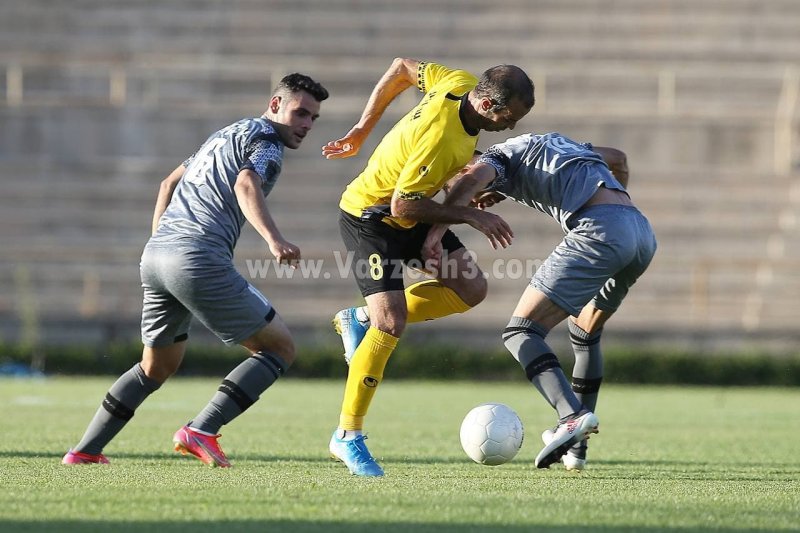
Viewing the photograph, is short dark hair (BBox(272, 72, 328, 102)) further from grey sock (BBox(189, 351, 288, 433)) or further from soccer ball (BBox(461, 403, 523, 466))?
soccer ball (BBox(461, 403, 523, 466))

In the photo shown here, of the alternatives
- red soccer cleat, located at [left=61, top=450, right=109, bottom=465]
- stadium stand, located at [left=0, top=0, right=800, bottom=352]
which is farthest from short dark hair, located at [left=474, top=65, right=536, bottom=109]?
stadium stand, located at [left=0, top=0, right=800, bottom=352]

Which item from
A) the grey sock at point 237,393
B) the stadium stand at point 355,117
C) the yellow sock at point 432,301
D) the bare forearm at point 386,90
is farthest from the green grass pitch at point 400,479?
the stadium stand at point 355,117

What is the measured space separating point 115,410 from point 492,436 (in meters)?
1.97

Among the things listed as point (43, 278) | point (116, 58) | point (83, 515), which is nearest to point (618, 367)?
point (43, 278)

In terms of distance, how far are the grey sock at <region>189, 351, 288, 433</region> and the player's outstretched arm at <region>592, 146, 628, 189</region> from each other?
2.14 metres

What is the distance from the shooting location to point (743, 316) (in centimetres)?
2020

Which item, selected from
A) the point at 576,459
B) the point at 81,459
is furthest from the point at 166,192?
the point at 576,459

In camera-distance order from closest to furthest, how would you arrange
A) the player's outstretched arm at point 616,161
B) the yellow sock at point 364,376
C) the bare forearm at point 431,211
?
the bare forearm at point 431,211 < the yellow sock at point 364,376 < the player's outstretched arm at point 616,161

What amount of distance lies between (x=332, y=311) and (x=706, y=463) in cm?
1348

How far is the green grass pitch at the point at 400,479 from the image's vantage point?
15.4 feet

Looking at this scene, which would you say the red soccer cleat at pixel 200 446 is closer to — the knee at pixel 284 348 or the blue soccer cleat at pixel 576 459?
the knee at pixel 284 348

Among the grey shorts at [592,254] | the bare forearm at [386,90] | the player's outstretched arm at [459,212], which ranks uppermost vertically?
the bare forearm at [386,90]

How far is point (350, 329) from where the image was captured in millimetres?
7484

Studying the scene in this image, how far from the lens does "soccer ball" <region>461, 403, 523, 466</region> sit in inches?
267
